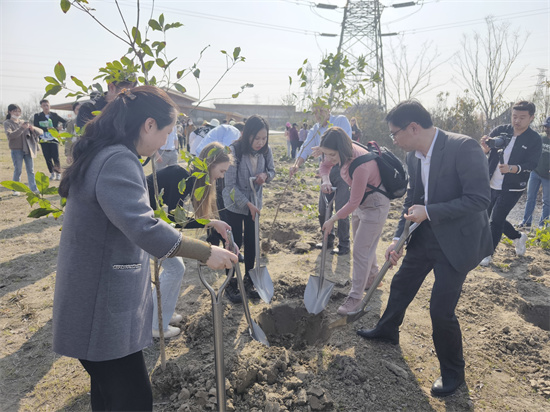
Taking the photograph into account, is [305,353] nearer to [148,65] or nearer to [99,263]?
[99,263]

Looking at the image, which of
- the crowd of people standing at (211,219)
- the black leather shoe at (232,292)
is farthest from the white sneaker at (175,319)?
the black leather shoe at (232,292)

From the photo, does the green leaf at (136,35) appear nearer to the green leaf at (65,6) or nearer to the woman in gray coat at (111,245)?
the green leaf at (65,6)

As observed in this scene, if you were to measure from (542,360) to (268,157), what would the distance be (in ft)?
10.7

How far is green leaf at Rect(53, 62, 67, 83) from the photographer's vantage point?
1810mm

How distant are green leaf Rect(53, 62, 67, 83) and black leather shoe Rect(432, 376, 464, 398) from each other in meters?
3.13

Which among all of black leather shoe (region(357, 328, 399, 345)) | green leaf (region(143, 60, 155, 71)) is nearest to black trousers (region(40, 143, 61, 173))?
green leaf (region(143, 60, 155, 71))

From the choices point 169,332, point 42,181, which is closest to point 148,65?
point 42,181

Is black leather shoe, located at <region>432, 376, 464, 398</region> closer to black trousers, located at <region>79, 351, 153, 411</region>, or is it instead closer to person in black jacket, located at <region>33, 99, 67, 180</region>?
black trousers, located at <region>79, 351, 153, 411</region>

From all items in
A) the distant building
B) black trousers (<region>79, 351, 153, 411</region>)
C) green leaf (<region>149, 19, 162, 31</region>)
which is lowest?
black trousers (<region>79, 351, 153, 411</region>)

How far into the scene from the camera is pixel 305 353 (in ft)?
10.4

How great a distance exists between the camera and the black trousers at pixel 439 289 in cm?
257

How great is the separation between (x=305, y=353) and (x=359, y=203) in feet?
4.70

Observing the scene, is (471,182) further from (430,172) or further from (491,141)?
(491,141)

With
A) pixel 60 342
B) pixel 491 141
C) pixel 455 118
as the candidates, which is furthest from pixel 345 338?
pixel 455 118
